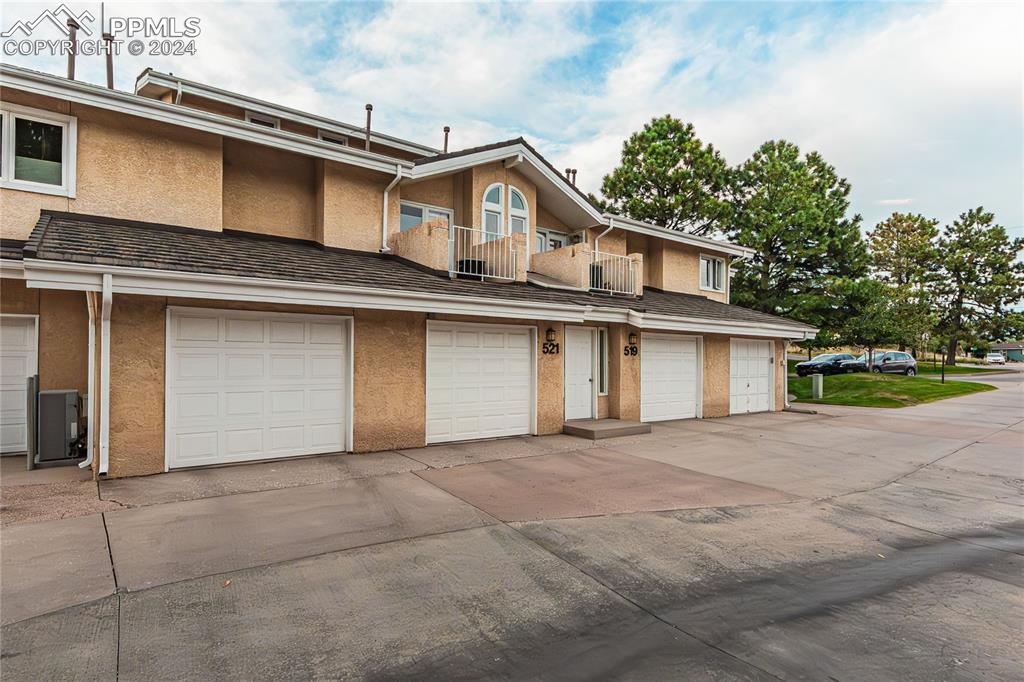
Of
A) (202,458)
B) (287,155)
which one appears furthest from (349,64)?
(202,458)

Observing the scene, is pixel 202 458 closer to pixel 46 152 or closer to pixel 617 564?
pixel 46 152

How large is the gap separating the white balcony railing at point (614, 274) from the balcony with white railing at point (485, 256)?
301 cm

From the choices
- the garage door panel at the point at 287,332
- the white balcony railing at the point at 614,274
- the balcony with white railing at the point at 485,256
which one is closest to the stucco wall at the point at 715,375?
the white balcony railing at the point at 614,274

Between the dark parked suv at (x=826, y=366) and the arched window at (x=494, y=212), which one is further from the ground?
the arched window at (x=494, y=212)

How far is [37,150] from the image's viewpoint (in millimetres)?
7992

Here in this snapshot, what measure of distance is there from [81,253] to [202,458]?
324cm

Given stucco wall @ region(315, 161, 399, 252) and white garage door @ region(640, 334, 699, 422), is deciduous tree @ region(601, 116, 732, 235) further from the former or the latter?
stucco wall @ region(315, 161, 399, 252)

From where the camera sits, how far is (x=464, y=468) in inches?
312

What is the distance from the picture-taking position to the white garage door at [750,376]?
15.6m

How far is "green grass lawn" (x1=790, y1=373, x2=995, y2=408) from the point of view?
1872 centimetres

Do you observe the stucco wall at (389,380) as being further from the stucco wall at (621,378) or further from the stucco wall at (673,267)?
the stucco wall at (673,267)

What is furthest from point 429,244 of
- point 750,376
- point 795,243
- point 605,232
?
point 795,243

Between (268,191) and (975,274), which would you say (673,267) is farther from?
(975,274)

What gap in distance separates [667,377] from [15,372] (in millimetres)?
13794
